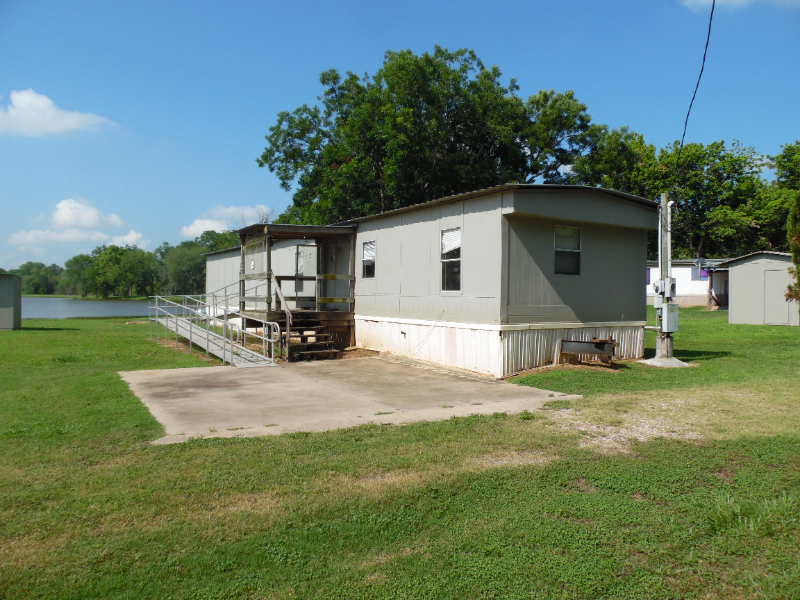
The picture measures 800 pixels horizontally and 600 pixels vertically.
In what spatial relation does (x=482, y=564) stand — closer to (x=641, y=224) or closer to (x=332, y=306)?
(x=641, y=224)

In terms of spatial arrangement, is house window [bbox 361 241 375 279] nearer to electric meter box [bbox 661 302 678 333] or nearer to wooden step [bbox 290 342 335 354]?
wooden step [bbox 290 342 335 354]

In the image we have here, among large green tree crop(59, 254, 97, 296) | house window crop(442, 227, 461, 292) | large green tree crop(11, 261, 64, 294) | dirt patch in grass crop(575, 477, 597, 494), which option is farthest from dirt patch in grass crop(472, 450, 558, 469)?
large green tree crop(11, 261, 64, 294)

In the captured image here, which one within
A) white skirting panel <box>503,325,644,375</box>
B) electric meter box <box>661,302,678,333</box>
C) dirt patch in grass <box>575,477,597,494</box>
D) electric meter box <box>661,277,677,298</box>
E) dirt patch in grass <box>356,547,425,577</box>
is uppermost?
electric meter box <box>661,277,677,298</box>

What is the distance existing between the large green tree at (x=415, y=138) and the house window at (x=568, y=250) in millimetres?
13959

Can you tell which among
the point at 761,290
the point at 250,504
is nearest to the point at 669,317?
the point at 250,504

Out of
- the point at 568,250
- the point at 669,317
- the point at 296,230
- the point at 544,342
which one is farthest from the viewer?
the point at 296,230

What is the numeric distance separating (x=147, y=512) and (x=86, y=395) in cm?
506

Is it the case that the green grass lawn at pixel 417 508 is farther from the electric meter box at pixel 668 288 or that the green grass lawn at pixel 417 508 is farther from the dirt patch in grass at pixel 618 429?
the electric meter box at pixel 668 288

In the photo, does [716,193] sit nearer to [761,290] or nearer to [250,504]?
[761,290]

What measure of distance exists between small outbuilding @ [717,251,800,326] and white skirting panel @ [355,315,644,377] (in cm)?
1241

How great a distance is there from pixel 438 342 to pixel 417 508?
7856mm

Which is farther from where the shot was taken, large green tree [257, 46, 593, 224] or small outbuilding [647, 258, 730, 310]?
small outbuilding [647, 258, 730, 310]

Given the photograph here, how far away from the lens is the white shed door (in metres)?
21.2

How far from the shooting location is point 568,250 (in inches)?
440
